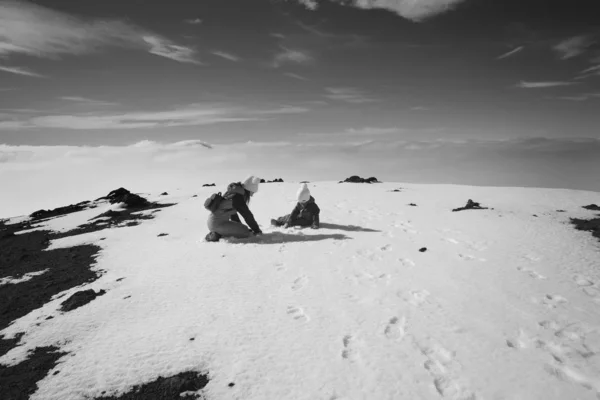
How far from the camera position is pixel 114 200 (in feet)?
66.2

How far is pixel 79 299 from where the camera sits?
19.2ft

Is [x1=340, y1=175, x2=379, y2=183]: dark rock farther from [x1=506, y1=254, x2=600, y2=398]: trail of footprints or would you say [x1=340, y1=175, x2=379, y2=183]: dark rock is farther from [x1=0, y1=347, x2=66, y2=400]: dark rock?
[x1=0, y1=347, x2=66, y2=400]: dark rock

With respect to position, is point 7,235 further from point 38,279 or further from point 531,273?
point 531,273

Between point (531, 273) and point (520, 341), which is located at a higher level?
point (531, 273)

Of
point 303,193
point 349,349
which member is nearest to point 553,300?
point 349,349

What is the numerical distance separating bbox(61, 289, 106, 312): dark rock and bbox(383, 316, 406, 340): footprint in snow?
Answer: 17.8ft

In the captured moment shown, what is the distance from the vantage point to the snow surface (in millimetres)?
3594

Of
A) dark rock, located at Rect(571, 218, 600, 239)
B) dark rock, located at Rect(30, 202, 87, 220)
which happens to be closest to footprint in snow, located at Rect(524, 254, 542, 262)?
dark rock, located at Rect(571, 218, 600, 239)

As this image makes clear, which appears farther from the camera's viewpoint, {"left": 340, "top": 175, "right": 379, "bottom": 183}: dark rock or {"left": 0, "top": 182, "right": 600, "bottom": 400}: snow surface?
{"left": 340, "top": 175, "right": 379, "bottom": 183}: dark rock

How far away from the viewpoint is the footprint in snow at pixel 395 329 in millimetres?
4381

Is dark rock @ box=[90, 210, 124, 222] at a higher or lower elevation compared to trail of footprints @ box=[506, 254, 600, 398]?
higher

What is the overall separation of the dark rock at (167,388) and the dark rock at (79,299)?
2.89 meters

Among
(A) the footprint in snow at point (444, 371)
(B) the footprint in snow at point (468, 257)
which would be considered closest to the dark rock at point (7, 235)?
(A) the footprint in snow at point (444, 371)

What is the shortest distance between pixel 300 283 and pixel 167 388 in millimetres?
3179
